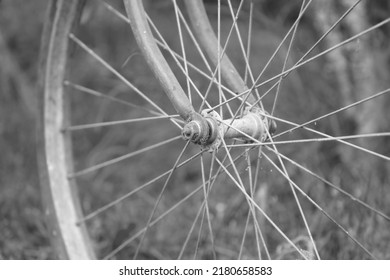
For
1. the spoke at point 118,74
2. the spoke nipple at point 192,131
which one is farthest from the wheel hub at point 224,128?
the spoke at point 118,74

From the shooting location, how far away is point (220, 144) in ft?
5.90

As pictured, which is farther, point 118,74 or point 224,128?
point 118,74

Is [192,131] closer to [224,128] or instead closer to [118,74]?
[224,128]

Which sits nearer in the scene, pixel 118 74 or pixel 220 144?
pixel 220 144

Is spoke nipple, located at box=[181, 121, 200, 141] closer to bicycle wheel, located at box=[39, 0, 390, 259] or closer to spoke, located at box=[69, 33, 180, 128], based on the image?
bicycle wheel, located at box=[39, 0, 390, 259]

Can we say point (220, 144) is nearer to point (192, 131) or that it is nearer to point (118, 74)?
point (192, 131)

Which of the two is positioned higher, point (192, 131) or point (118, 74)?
point (118, 74)

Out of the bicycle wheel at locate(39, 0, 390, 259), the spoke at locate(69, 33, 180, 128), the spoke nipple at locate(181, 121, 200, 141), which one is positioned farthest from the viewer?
the spoke at locate(69, 33, 180, 128)

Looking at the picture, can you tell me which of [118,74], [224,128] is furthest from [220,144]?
[118,74]

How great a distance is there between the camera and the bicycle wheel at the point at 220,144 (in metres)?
1.91

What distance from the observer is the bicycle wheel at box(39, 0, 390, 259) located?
1906mm

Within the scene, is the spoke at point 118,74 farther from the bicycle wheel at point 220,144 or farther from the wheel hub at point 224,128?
the wheel hub at point 224,128

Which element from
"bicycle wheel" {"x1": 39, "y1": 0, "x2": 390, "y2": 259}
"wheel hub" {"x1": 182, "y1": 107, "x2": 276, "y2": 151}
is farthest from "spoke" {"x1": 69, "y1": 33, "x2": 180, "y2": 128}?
"wheel hub" {"x1": 182, "y1": 107, "x2": 276, "y2": 151}

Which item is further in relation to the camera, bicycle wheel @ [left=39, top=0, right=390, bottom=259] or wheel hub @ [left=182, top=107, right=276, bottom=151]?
bicycle wheel @ [left=39, top=0, right=390, bottom=259]
